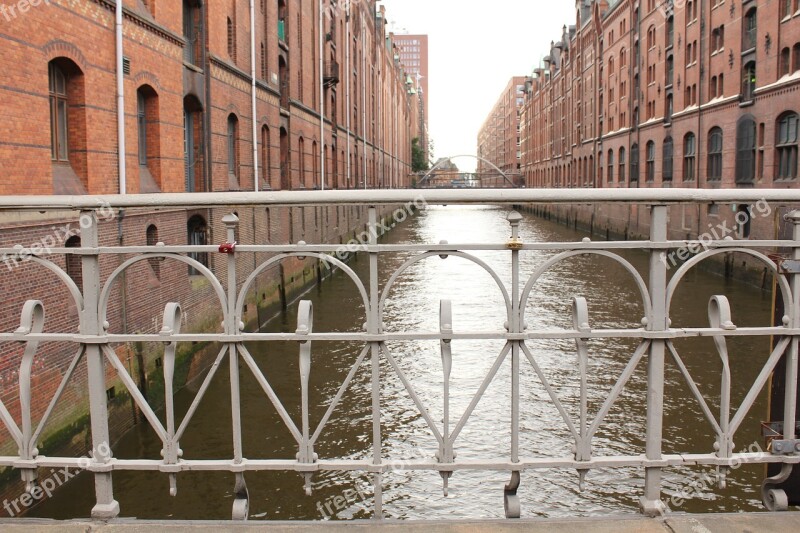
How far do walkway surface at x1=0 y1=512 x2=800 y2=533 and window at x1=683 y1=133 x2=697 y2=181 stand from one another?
28397mm

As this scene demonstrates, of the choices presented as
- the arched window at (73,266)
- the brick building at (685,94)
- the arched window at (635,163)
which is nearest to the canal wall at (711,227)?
the brick building at (685,94)

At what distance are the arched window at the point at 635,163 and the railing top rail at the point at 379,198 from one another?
3732 cm

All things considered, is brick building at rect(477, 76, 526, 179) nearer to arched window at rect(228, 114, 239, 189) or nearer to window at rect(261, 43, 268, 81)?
window at rect(261, 43, 268, 81)

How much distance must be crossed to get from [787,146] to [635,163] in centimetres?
1818

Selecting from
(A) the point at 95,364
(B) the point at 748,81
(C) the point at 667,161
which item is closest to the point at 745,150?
(B) the point at 748,81

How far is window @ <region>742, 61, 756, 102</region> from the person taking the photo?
75.9 feet

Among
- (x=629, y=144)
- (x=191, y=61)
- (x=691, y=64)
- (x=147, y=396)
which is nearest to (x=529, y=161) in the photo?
(x=629, y=144)

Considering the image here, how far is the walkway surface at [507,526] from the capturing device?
2.60m

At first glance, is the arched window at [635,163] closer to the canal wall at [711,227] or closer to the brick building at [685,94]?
the brick building at [685,94]

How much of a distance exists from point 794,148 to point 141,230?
1805 cm

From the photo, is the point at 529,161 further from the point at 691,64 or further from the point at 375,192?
the point at 375,192

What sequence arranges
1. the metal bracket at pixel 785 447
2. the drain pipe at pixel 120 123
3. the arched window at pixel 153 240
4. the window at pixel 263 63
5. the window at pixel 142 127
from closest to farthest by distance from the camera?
the metal bracket at pixel 785 447
the drain pipe at pixel 120 123
the arched window at pixel 153 240
the window at pixel 142 127
the window at pixel 263 63

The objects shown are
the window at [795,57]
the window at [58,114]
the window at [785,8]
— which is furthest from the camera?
the window at [785,8]
